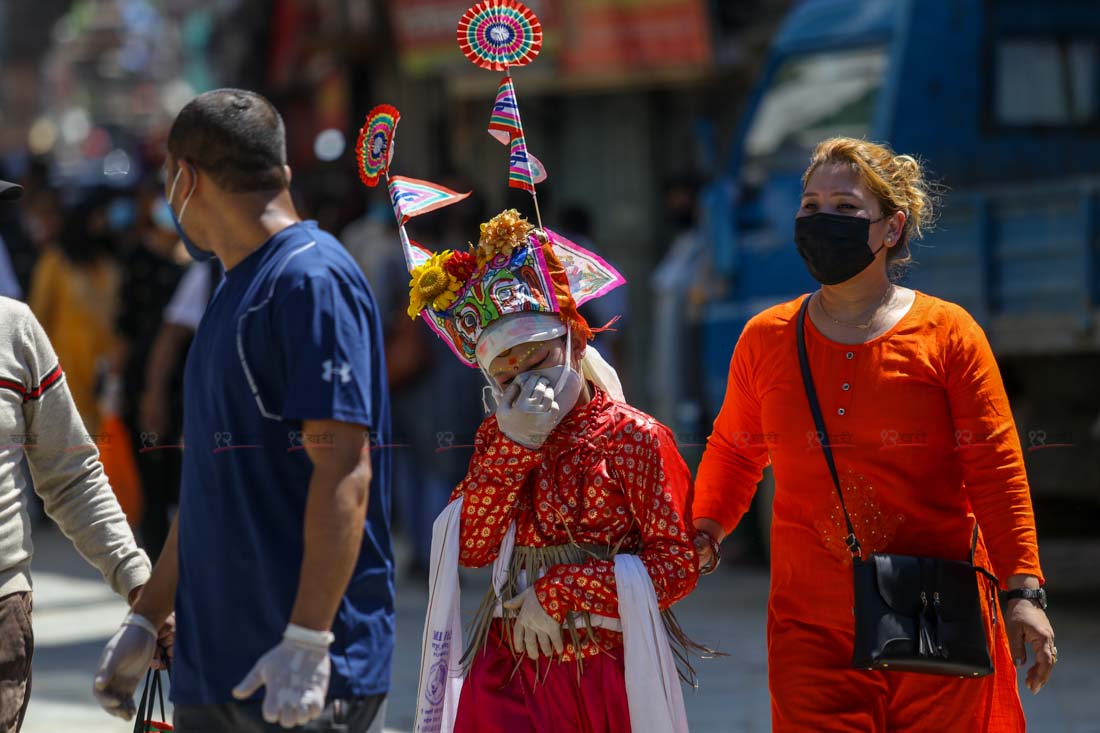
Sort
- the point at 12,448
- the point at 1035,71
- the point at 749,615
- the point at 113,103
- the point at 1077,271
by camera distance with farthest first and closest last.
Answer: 1. the point at 113,103
2. the point at 1035,71
3. the point at 749,615
4. the point at 1077,271
5. the point at 12,448

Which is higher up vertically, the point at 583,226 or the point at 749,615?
the point at 583,226

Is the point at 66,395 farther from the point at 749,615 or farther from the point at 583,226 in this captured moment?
the point at 583,226

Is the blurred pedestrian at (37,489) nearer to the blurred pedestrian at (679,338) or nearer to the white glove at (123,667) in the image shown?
the white glove at (123,667)

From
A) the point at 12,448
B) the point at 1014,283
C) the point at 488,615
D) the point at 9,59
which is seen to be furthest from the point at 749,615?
the point at 9,59

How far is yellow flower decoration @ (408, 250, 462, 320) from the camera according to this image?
4.01 meters

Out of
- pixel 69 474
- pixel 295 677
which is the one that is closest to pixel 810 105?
pixel 69 474

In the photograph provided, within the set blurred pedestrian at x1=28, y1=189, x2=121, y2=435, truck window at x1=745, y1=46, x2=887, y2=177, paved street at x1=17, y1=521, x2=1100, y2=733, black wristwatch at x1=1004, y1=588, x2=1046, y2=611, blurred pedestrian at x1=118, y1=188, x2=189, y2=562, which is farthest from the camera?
blurred pedestrian at x1=28, y1=189, x2=121, y2=435

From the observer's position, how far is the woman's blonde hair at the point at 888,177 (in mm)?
4055

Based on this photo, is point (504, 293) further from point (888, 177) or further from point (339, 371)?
point (888, 177)

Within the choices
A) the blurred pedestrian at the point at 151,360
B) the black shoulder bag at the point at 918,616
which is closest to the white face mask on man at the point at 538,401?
the black shoulder bag at the point at 918,616

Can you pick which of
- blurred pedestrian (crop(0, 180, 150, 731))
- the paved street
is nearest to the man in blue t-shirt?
blurred pedestrian (crop(0, 180, 150, 731))

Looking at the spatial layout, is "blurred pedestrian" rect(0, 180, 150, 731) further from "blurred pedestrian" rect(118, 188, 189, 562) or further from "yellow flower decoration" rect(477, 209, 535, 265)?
"blurred pedestrian" rect(118, 188, 189, 562)

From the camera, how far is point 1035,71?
9547mm

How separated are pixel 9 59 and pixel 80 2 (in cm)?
291
